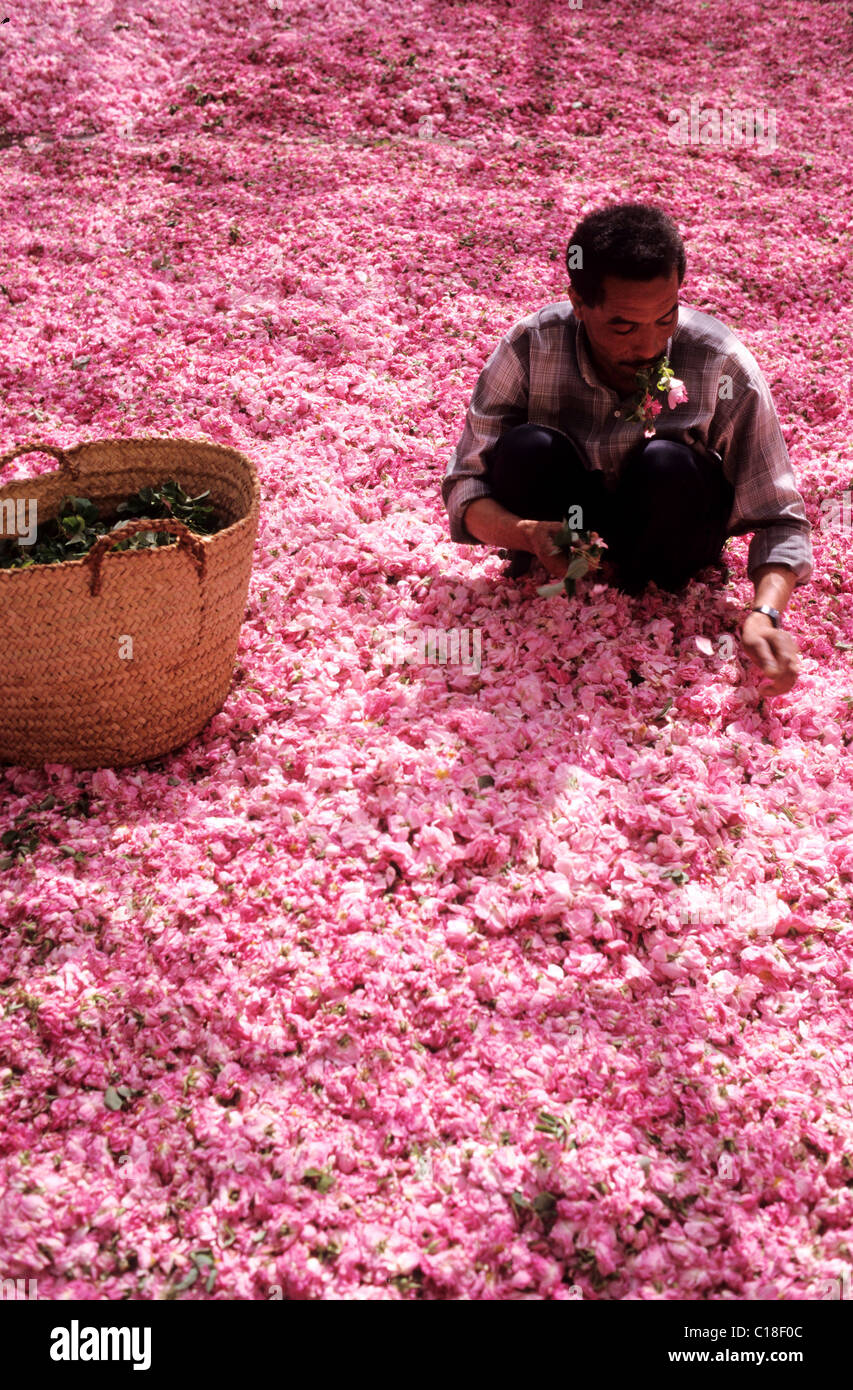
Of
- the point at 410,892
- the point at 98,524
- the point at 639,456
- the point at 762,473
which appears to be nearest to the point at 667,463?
the point at 639,456

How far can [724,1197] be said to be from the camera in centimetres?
215

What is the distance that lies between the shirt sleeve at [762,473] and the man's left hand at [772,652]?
250 millimetres

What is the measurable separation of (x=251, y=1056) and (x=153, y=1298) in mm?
530

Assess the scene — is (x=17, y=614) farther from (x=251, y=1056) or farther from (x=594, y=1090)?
(x=594, y=1090)

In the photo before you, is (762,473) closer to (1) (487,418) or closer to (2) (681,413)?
(2) (681,413)

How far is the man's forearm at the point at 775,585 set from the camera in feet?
10.1

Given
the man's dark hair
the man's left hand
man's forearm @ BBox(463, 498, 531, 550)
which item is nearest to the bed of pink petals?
the man's left hand

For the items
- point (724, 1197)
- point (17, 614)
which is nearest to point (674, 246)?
point (17, 614)

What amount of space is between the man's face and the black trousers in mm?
306

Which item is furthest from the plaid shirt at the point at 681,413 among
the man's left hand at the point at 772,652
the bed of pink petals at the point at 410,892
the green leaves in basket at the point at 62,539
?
the green leaves in basket at the point at 62,539

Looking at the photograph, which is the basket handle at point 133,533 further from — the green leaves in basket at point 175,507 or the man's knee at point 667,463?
the man's knee at point 667,463

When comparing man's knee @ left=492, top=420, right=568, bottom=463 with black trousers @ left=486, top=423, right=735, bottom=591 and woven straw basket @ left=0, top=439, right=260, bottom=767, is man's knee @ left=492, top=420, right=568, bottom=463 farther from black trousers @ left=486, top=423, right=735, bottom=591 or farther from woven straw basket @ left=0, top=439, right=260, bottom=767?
woven straw basket @ left=0, top=439, right=260, bottom=767

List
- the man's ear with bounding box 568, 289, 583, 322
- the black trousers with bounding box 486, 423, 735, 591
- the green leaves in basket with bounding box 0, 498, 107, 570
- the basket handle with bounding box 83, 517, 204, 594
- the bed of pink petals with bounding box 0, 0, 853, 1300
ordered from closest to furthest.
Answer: the bed of pink petals with bounding box 0, 0, 853, 1300 → the basket handle with bounding box 83, 517, 204, 594 → the man's ear with bounding box 568, 289, 583, 322 → the green leaves in basket with bounding box 0, 498, 107, 570 → the black trousers with bounding box 486, 423, 735, 591

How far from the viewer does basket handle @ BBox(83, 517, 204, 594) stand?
259cm
